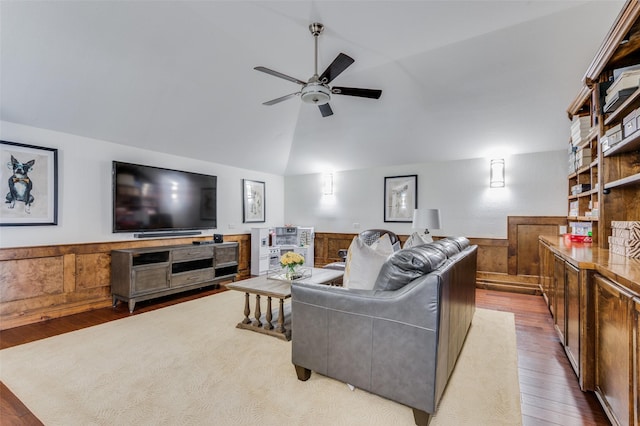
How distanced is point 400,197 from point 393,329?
173 inches

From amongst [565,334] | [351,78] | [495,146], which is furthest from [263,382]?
[495,146]

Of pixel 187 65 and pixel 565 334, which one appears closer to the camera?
pixel 565 334

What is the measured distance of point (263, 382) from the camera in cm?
214

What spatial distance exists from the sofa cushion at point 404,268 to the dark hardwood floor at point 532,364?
1054mm

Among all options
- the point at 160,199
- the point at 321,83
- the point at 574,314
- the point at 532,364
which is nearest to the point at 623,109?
the point at 574,314

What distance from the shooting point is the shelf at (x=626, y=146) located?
1859 millimetres

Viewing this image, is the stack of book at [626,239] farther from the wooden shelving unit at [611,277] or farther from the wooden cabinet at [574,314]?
the wooden cabinet at [574,314]

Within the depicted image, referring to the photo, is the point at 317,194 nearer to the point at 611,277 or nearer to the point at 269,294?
the point at 269,294

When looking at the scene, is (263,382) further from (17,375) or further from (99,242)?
(99,242)

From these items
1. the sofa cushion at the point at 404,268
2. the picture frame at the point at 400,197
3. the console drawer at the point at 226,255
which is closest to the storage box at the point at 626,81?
the sofa cushion at the point at 404,268

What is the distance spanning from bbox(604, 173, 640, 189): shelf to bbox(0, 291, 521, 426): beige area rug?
1.60m

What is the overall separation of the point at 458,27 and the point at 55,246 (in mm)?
5280

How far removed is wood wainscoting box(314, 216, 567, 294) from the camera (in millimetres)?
4652

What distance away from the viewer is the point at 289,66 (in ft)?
12.5
